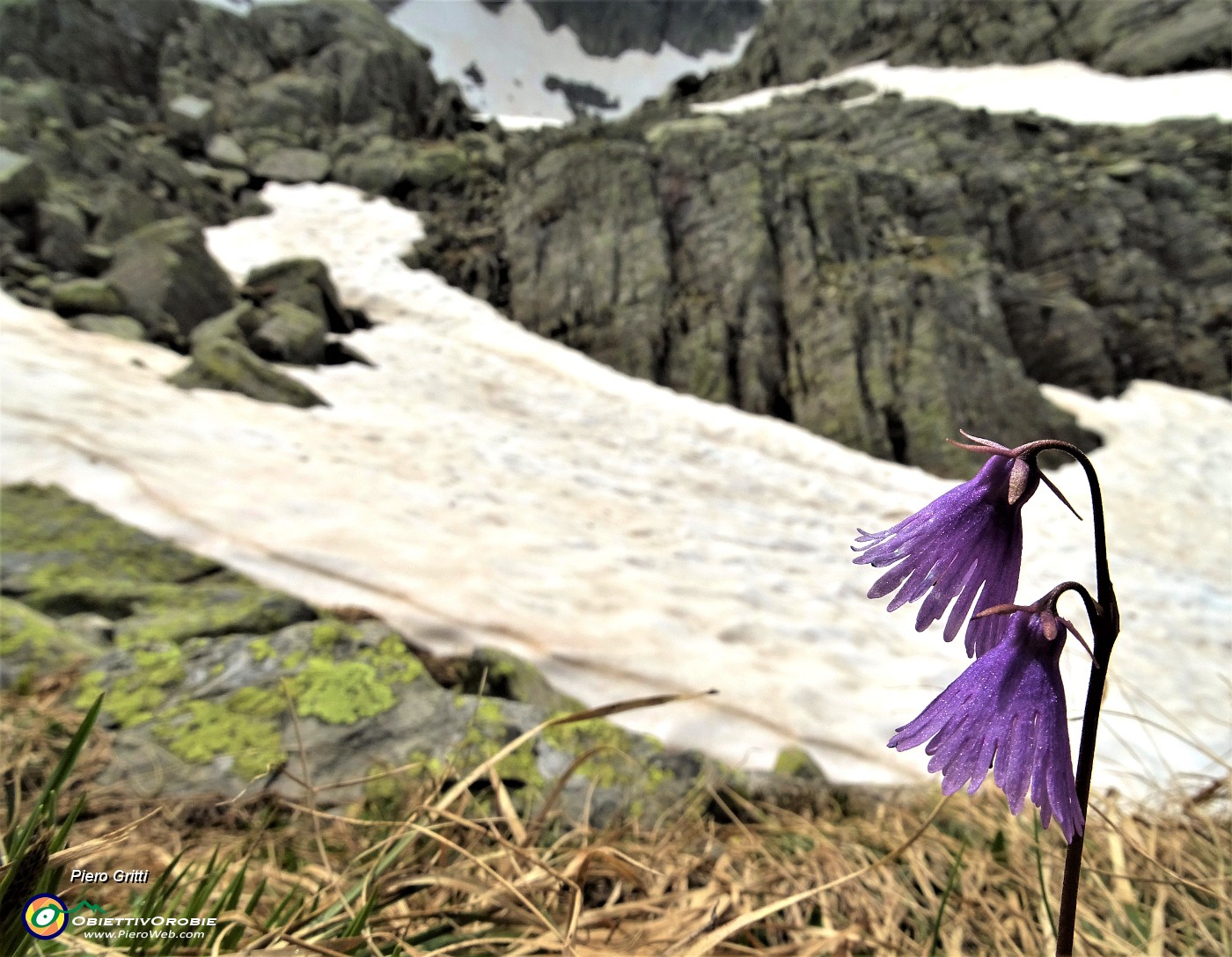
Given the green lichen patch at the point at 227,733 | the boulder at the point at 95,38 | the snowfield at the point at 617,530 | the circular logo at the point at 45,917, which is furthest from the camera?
the boulder at the point at 95,38

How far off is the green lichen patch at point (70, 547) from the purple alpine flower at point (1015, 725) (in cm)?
386

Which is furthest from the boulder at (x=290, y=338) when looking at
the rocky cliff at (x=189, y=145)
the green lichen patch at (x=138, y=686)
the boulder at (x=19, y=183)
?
the green lichen patch at (x=138, y=686)

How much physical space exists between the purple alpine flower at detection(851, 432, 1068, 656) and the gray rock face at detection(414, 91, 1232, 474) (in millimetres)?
11412

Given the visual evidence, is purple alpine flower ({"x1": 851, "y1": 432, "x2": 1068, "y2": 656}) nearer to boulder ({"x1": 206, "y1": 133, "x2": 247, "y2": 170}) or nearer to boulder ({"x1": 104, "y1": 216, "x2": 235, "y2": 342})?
boulder ({"x1": 104, "y1": 216, "x2": 235, "y2": 342})

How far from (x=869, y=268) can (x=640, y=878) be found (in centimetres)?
1404

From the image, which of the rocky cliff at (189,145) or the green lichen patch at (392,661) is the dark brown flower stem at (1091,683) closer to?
the green lichen patch at (392,661)

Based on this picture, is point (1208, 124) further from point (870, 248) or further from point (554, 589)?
point (554, 589)

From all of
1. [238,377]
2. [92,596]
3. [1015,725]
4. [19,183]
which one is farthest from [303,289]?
[1015,725]

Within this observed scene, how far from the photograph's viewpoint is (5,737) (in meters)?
2.06

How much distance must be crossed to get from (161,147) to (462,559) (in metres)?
21.7

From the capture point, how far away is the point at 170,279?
10406 mm

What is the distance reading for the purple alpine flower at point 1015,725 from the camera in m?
0.68

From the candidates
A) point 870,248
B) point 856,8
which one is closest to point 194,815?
point 870,248

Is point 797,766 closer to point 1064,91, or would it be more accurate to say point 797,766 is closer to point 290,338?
point 290,338
